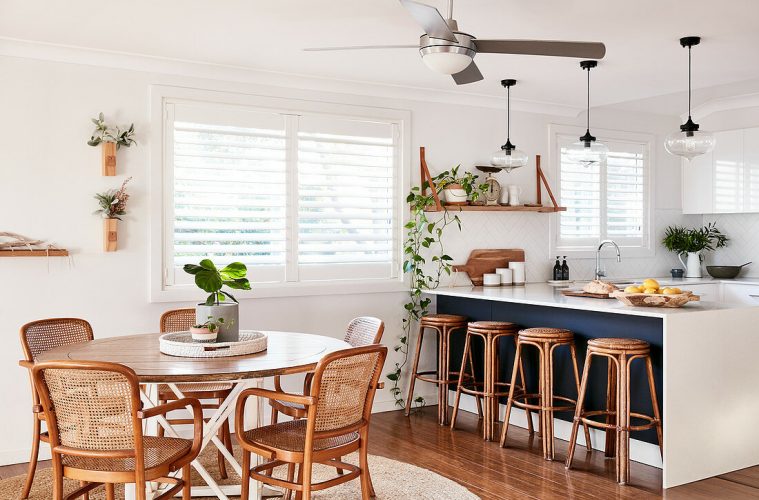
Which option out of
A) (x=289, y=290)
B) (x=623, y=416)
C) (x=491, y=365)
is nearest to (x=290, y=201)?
(x=289, y=290)

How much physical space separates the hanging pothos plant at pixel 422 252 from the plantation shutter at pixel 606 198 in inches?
43.0

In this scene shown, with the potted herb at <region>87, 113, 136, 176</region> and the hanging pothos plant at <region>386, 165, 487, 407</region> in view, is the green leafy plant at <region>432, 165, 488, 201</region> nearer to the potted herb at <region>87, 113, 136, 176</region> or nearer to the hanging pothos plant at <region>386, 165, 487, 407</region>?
the hanging pothos plant at <region>386, 165, 487, 407</region>

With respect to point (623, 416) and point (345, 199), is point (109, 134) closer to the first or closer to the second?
point (345, 199)

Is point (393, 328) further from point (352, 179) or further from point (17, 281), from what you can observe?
point (17, 281)

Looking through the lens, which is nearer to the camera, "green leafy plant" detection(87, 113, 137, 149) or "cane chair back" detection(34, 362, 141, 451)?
"cane chair back" detection(34, 362, 141, 451)

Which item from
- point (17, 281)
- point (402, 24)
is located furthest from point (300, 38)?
point (17, 281)

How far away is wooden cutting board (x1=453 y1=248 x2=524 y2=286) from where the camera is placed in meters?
6.06

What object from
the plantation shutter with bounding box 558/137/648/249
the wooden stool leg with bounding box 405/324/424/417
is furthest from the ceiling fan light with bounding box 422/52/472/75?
the plantation shutter with bounding box 558/137/648/249

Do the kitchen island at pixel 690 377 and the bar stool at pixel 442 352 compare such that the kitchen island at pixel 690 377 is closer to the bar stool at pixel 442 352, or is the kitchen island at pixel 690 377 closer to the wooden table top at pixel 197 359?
the bar stool at pixel 442 352

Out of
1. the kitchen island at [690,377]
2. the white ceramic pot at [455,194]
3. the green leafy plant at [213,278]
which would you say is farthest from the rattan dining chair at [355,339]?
the white ceramic pot at [455,194]

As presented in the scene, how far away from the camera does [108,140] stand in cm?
467

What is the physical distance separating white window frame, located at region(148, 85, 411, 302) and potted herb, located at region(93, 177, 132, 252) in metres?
0.21

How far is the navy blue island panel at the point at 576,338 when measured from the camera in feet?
14.3

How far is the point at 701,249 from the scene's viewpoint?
730 cm
